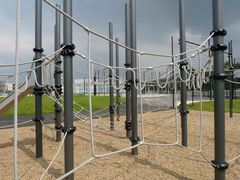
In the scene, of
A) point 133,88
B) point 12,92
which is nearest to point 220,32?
point 133,88

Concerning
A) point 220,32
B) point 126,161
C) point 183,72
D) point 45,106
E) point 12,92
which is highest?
point 220,32

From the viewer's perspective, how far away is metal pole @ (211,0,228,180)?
107 inches

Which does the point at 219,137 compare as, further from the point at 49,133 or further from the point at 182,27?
the point at 49,133

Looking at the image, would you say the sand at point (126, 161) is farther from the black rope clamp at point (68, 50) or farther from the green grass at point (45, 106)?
the green grass at point (45, 106)

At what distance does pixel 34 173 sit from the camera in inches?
139

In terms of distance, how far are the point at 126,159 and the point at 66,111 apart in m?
1.78

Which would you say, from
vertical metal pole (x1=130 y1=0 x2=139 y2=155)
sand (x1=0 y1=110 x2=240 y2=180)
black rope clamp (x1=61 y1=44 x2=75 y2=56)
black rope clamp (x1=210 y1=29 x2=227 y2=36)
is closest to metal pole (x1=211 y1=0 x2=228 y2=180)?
black rope clamp (x1=210 y1=29 x2=227 y2=36)

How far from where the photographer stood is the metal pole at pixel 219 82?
8.95ft

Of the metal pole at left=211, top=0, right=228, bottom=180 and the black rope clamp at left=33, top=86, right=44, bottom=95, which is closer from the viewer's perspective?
the metal pole at left=211, top=0, right=228, bottom=180

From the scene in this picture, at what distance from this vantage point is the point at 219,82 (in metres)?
2.72

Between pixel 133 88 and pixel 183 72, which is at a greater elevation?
pixel 183 72

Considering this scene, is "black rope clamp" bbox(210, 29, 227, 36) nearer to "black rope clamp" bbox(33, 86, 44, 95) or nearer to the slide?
"black rope clamp" bbox(33, 86, 44, 95)

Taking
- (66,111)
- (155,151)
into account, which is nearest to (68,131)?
(66,111)

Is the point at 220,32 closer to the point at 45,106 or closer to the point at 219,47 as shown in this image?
the point at 219,47
